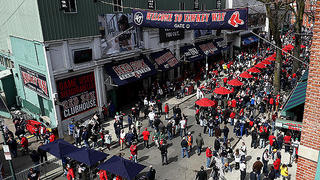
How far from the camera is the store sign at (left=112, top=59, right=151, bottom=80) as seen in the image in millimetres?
24750

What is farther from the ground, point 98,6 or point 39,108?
point 98,6

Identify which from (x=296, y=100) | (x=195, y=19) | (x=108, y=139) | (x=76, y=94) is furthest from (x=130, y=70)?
(x=296, y=100)

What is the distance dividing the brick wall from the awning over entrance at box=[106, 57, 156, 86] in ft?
59.6

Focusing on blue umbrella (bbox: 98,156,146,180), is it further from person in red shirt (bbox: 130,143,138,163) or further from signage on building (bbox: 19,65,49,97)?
signage on building (bbox: 19,65,49,97)

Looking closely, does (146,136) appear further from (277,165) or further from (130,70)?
(130,70)

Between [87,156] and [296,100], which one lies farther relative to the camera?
[87,156]

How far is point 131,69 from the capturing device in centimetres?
2602

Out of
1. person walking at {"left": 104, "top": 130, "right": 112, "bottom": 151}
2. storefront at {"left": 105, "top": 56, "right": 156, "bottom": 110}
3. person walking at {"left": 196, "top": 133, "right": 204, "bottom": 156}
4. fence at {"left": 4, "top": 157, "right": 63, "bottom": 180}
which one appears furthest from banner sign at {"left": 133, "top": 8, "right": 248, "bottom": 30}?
fence at {"left": 4, "top": 157, "right": 63, "bottom": 180}

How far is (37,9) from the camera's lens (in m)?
18.6

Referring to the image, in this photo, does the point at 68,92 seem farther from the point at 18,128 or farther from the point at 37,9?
the point at 37,9

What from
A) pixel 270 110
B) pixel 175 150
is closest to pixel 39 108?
pixel 175 150

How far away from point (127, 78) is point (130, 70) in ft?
3.81

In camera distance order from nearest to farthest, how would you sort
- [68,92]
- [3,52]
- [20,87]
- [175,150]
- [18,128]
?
[175,150] < [18,128] < [68,92] < [20,87] < [3,52]

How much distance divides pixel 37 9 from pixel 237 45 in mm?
37053
